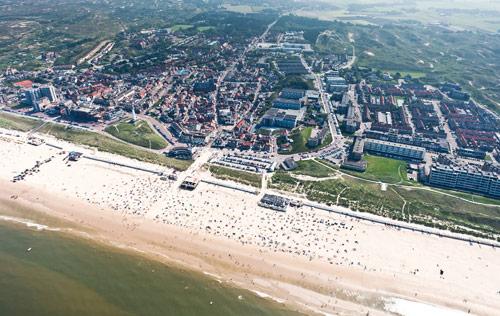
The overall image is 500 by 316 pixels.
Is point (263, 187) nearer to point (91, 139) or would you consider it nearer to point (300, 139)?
point (300, 139)

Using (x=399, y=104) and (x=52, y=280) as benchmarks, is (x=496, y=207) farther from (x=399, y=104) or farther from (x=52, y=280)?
(x=52, y=280)

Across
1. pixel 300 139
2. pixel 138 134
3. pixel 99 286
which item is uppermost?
pixel 138 134

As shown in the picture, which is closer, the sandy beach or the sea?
the sea

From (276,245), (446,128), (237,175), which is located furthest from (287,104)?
(276,245)

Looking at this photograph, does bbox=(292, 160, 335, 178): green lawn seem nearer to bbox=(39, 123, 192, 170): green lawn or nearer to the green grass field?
the green grass field

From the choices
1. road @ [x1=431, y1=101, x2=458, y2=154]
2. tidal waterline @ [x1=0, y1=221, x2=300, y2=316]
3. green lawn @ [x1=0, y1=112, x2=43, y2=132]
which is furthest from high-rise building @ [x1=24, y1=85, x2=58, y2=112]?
road @ [x1=431, y1=101, x2=458, y2=154]

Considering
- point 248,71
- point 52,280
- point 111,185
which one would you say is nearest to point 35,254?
point 52,280
